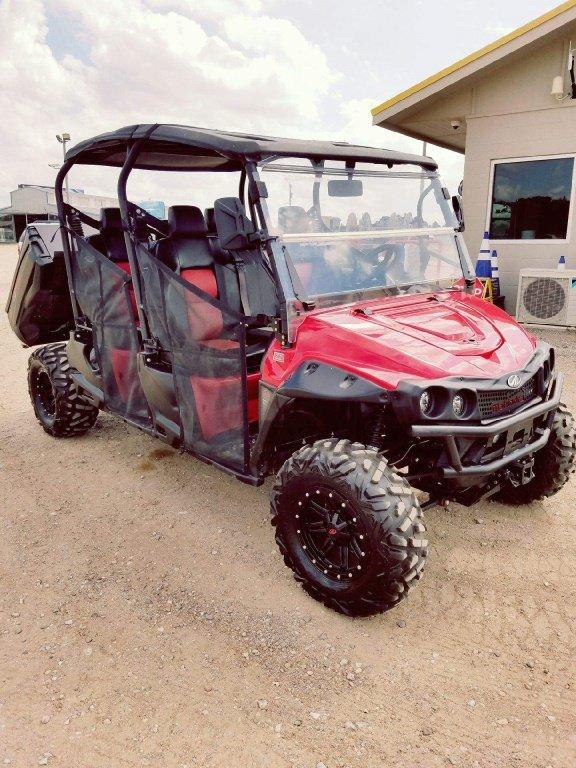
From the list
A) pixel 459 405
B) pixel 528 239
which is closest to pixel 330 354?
pixel 459 405

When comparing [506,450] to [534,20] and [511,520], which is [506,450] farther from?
[534,20]

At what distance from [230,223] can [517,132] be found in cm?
806

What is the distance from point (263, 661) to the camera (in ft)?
8.18

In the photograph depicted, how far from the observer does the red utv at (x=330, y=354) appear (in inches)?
101

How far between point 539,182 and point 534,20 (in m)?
2.20

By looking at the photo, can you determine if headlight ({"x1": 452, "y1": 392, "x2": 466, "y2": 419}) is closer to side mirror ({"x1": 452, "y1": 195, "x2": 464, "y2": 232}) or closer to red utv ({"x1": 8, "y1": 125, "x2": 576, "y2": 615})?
red utv ({"x1": 8, "y1": 125, "x2": 576, "y2": 615})

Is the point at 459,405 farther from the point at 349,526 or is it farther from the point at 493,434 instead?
the point at 349,526

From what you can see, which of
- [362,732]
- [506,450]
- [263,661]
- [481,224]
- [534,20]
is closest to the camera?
[362,732]

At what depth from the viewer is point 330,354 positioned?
272cm

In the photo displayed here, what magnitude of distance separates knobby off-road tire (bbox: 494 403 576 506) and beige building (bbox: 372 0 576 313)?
6522 millimetres

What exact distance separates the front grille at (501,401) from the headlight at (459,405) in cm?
7

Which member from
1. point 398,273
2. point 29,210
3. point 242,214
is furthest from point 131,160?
point 29,210

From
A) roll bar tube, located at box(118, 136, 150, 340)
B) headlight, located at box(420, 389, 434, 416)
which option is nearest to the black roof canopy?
roll bar tube, located at box(118, 136, 150, 340)

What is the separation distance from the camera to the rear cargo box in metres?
4.61
